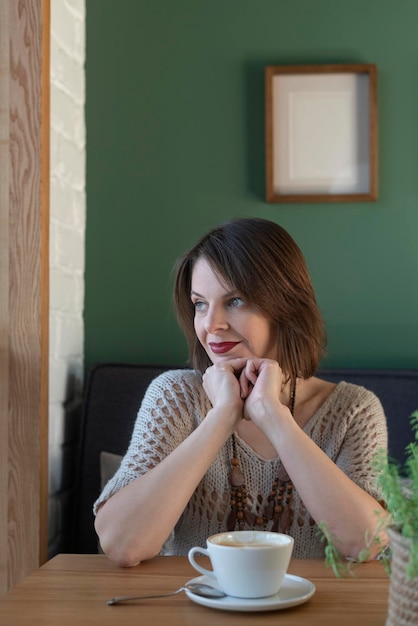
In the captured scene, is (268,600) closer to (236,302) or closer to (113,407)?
(236,302)

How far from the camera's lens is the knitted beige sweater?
1.78 meters

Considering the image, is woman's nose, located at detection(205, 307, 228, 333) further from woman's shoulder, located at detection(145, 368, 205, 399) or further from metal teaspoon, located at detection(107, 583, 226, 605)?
metal teaspoon, located at detection(107, 583, 226, 605)

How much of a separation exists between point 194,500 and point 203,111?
50.4 inches

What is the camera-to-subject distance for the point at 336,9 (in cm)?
263

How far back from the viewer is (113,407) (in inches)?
97.3

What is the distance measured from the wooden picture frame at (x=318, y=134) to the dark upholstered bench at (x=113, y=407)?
52cm

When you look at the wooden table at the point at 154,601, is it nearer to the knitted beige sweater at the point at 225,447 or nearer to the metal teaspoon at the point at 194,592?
the metal teaspoon at the point at 194,592

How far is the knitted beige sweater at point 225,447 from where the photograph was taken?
5.84 feet

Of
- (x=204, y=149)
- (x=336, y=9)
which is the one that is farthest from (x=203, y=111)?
(x=336, y=9)

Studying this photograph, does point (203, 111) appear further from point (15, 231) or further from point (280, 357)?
point (280, 357)

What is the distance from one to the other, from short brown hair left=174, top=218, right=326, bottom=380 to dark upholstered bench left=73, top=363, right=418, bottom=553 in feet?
1.58

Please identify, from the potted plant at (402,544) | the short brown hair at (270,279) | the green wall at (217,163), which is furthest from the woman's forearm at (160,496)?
the green wall at (217,163)

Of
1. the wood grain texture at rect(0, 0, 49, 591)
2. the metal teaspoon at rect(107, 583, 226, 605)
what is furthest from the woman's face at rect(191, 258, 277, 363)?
the metal teaspoon at rect(107, 583, 226, 605)

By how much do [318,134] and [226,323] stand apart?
3.21 feet
